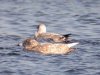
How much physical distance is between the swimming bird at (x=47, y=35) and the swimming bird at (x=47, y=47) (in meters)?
1.05

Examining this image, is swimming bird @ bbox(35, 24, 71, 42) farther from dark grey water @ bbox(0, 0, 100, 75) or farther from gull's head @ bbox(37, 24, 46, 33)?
dark grey water @ bbox(0, 0, 100, 75)

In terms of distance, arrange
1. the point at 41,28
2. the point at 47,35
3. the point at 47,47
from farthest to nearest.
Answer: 1. the point at 41,28
2. the point at 47,35
3. the point at 47,47

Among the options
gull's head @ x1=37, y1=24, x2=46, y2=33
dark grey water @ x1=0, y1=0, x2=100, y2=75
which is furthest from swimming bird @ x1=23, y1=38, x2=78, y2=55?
gull's head @ x1=37, y1=24, x2=46, y2=33

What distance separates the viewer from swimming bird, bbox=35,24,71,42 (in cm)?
2077

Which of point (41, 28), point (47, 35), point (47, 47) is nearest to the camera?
point (47, 47)

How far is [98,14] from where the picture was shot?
25.4 m

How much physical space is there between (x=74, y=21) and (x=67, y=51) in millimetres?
A: 5182

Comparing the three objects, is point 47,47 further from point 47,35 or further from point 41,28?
point 41,28

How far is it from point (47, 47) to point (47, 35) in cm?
252

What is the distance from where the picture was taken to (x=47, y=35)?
71.7ft

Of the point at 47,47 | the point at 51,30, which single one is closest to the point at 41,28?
the point at 51,30

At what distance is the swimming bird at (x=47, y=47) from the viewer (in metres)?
19.2

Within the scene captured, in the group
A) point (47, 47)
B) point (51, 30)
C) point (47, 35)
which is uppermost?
point (51, 30)

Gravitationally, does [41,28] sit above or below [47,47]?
above
